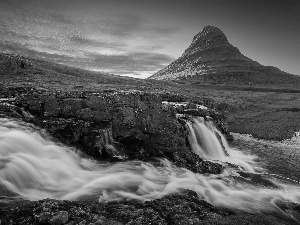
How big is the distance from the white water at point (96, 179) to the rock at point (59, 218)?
8.67 ft

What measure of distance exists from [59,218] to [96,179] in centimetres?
508

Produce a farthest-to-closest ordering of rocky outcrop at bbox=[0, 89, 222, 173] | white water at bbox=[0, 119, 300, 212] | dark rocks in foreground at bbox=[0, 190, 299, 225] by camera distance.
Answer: rocky outcrop at bbox=[0, 89, 222, 173], white water at bbox=[0, 119, 300, 212], dark rocks in foreground at bbox=[0, 190, 299, 225]

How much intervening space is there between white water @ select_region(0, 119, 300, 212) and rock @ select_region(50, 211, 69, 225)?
8.67 feet

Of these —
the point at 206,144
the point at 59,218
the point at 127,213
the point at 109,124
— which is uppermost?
the point at 109,124

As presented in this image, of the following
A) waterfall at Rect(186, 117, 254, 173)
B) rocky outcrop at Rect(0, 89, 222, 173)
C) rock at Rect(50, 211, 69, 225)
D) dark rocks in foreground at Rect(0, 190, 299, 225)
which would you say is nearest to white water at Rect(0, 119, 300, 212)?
rocky outcrop at Rect(0, 89, 222, 173)

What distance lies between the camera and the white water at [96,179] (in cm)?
1041

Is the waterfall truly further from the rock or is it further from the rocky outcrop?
the rock

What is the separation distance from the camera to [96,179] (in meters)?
12.2

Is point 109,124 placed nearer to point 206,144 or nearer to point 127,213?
point 127,213

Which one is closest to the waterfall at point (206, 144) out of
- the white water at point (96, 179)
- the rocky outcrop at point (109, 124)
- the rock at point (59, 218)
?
the rocky outcrop at point (109, 124)

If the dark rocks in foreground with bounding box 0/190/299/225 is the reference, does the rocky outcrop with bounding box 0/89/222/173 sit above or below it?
above

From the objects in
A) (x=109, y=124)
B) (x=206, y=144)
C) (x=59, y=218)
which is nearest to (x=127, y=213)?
(x=59, y=218)

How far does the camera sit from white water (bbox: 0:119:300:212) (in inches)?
410

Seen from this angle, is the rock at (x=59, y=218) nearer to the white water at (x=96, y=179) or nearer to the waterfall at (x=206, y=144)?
the white water at (x=96, y=179)
